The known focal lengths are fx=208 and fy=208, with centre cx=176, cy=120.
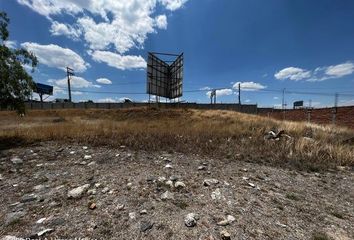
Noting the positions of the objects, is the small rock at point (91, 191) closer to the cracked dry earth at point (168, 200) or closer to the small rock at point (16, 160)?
the cracked dry earth at point (168, 200)

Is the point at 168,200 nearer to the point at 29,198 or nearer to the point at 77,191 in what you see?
the point at 77,191

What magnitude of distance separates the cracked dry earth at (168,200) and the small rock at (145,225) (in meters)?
0.01

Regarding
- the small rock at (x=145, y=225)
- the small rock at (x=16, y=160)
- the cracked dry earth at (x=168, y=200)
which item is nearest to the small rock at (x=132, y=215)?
the cracked dry earth at (x=168, y=200)

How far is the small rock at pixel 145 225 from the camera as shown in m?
2.51

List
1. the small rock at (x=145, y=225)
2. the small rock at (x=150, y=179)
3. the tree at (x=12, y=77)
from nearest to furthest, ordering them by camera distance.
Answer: the small rock at (x=145, y=225) < the small rock at (x=150, y=179) < the tree at (x=12, y=77)

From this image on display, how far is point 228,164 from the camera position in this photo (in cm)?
543

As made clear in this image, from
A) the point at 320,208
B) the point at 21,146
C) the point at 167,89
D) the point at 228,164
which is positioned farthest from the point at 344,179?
the point at 167,89

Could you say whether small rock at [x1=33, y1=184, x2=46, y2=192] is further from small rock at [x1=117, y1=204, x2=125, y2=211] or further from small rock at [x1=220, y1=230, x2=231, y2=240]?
small rock at [x1=220, y1=230, x2=231, y2=240]

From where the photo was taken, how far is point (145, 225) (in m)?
2.59

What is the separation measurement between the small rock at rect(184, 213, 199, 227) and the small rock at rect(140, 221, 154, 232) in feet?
1.43

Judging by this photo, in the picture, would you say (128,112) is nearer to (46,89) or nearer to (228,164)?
(228,164)

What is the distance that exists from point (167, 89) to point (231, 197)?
91.4ft

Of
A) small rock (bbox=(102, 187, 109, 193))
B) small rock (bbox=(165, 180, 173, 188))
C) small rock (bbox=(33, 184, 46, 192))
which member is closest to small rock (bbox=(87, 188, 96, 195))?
small rock (bbox=(102, 187, 109, 193))

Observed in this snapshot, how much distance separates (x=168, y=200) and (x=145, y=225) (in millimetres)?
734
